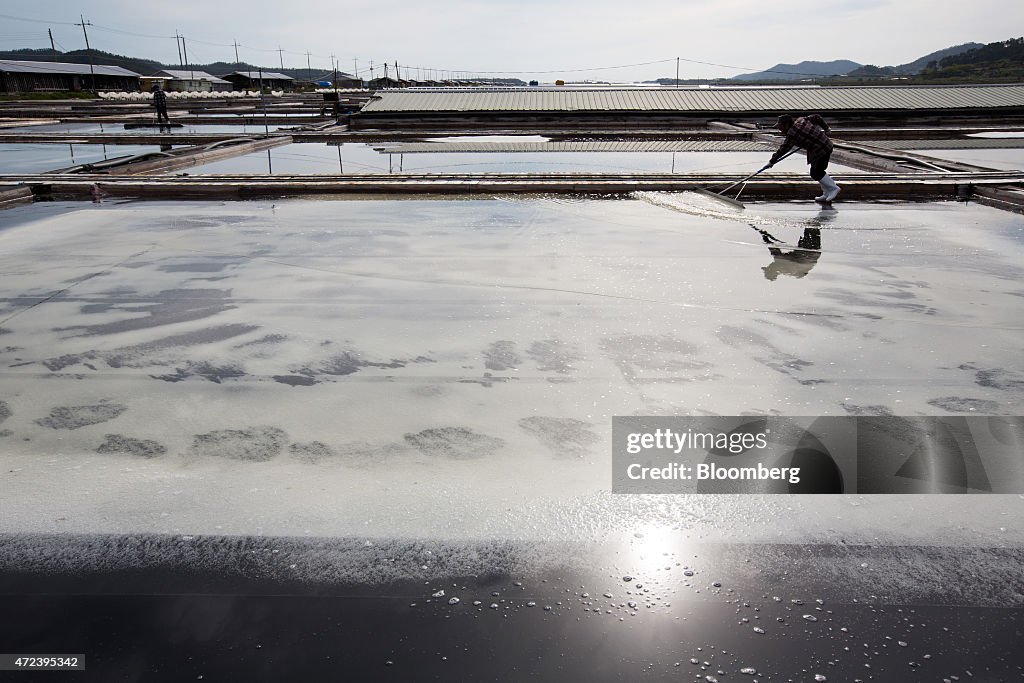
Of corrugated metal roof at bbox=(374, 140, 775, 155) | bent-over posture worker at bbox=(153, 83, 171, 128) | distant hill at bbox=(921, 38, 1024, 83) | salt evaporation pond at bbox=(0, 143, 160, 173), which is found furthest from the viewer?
distant hill at bbox=(921, 38, 1024, 83)

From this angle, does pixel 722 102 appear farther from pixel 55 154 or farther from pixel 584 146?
pixel 55 154

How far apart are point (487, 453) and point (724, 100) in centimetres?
1825

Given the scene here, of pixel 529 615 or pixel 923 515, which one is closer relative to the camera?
pixel 529 615

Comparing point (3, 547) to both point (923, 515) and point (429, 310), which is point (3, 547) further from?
point (923, 515)

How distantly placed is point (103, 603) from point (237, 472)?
72 cm

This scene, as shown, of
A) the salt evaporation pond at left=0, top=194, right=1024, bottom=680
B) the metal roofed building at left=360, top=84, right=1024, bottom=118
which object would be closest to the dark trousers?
the salt evaporation pond at left=0, top=194, right=1024, bottom=680

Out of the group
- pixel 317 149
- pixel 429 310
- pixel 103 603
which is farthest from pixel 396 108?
pixel 103 603

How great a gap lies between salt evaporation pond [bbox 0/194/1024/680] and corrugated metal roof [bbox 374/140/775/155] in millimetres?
7641

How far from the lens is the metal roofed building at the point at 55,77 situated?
47.5m

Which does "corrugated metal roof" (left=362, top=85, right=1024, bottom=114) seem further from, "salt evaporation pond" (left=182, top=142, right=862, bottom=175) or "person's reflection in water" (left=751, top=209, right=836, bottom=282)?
"person's reflection in water" (left=751, top=209, right=836, bottom=282)

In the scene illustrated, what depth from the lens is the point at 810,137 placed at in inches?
301

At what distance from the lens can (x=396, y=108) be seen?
1867 cm
